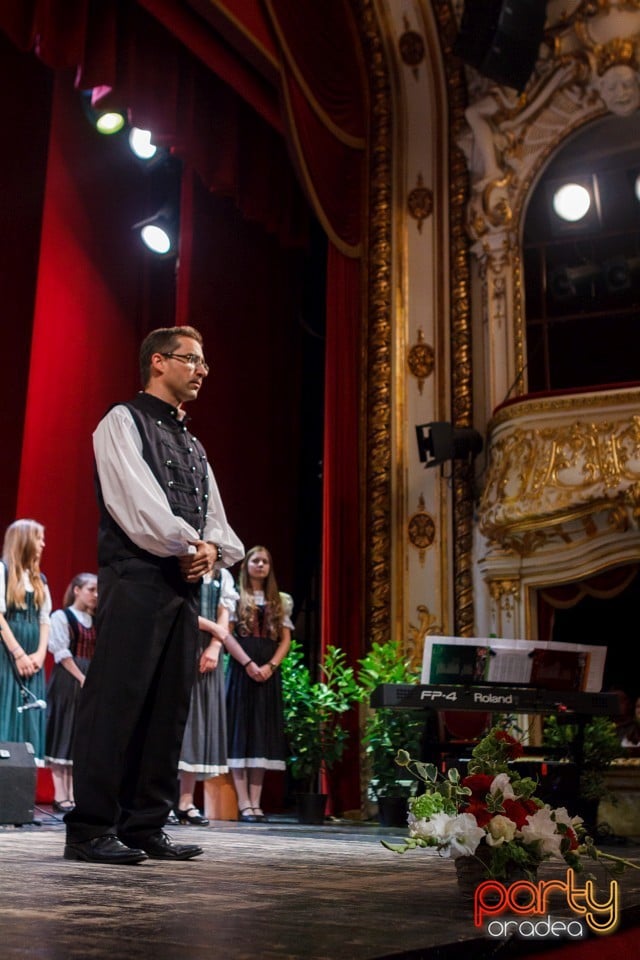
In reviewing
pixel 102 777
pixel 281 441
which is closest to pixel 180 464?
pixel 102 777

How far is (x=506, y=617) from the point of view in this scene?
7703 millimetres

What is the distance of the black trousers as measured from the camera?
8.94 feet

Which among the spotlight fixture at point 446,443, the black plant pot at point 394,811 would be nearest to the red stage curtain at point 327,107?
the spotlight fixture at point 446,443

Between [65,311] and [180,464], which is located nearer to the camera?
[180,464]

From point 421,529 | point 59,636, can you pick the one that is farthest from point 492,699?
point 421,529

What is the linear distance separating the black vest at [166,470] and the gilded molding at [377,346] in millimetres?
5161

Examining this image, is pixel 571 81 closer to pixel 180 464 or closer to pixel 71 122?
pixel 71 122

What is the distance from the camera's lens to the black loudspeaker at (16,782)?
444 centimetres

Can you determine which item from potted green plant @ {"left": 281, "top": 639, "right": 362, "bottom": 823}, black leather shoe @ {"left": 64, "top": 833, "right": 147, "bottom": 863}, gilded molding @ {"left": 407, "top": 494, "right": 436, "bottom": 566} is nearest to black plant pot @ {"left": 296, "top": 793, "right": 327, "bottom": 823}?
potted green plant @ {"left": 281, "top": 639, "right": 362, "bottom": 823}

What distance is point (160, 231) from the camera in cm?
837

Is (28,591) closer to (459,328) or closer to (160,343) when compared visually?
(160,343)

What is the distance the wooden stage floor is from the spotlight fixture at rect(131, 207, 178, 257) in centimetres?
605

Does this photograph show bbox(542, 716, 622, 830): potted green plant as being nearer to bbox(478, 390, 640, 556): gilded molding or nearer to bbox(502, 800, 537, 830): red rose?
bbox(478, 390, 640, 556): gilded molding

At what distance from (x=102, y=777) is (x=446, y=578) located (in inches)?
219
